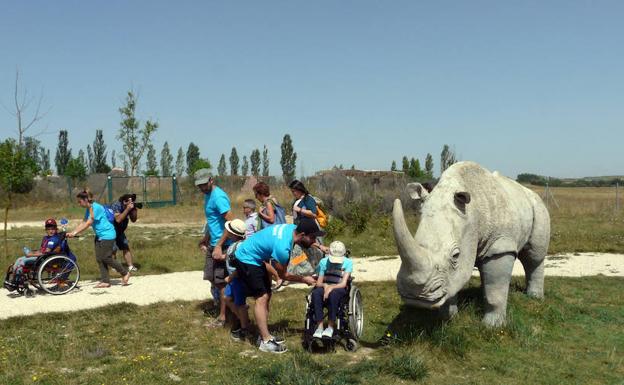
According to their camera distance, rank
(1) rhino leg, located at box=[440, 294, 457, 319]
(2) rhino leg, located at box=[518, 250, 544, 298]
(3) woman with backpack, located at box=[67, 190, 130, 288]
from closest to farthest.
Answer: (1) rhino leg, located at box=[440, 294, 457, 319] → (2) rhino leg, located at box=[518, 250, 544, 298] → (3) woman with backpack, located at box=[67, 190, 130, 288]

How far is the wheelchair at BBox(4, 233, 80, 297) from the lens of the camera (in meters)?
9.17

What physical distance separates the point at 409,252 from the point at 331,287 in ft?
4.52

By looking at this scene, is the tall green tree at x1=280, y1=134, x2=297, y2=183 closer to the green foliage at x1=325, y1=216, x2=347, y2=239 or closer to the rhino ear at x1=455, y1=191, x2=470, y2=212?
the green foliage at x1=325, y1=216, x2=347, y2=239

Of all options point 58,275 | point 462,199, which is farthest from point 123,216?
point 462,199

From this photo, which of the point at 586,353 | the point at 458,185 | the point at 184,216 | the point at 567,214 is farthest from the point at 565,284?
the point at 184,216

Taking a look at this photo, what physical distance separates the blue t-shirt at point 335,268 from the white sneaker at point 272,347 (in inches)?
35.5

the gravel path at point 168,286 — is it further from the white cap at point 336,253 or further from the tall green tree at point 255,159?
the tall green tree at point 255,159

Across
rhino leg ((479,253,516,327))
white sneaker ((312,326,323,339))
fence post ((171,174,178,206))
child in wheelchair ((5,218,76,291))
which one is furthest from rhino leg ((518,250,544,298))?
fence post ((171,174,178,206))

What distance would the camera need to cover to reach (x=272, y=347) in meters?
6.11

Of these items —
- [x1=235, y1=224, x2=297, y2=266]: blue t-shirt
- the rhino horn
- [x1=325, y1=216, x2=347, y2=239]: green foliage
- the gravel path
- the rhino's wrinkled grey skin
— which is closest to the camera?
the rhino horn

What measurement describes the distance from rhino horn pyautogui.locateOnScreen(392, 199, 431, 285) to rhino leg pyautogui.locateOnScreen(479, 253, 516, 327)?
1749 millimetres

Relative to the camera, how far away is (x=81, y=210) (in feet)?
95.0

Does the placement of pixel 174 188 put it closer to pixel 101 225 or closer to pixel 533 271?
pixel 101 225

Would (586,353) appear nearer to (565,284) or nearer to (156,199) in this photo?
(565,284)
